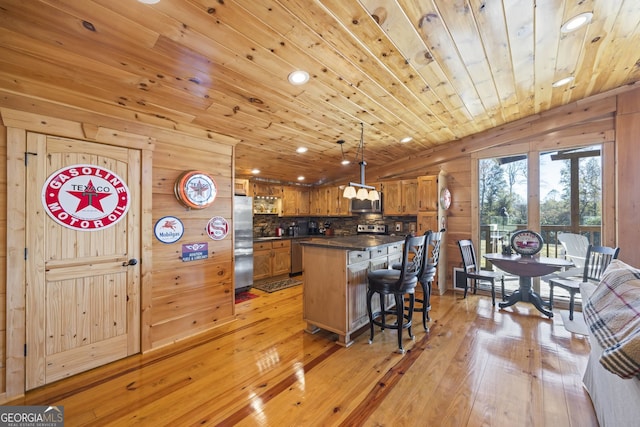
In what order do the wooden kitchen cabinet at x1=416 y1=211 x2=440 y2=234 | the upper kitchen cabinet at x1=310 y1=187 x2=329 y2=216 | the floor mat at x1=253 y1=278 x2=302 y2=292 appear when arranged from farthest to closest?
the upper kitchen cabinet at x1=310 y1=187 x2=329 y2=216, the floor mat at x1=253 y1=278 x2=302 y2=292, the wooden kitchen cabinet at x1=416 y1=211 x2=440 y2=234

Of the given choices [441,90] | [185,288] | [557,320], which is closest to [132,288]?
[185,288]

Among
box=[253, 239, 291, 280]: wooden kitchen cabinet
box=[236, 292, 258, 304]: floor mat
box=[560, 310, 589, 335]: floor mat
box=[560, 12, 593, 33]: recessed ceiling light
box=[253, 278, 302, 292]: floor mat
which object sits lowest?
box=[236, 292, 258, 304]: floor mat

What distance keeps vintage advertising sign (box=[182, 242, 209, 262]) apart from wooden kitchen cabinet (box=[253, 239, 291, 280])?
218cm

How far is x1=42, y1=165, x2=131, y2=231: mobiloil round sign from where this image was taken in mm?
2127

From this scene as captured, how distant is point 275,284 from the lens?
5062mm

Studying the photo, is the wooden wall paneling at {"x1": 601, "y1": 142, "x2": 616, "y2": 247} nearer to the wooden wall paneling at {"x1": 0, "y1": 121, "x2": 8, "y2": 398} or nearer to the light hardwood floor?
the light hardwood floor

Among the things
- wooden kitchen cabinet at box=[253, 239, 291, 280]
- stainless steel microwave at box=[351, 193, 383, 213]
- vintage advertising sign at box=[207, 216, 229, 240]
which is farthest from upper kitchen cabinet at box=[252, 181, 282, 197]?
vintage advertising sign at box=[207, 216, 229, 240]

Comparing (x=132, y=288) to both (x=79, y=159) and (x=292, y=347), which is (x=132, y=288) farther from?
(x=292, y=347)

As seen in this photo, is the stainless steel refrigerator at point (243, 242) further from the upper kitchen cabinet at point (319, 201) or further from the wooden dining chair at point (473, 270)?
the wooden dining chair at point (473, 270)

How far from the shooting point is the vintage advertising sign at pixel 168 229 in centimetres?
271

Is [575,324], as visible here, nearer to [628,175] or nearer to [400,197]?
[628,175]

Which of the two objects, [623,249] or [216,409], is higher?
[623,249]

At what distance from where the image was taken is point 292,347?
269cm

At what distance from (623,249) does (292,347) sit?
4.42 meters
